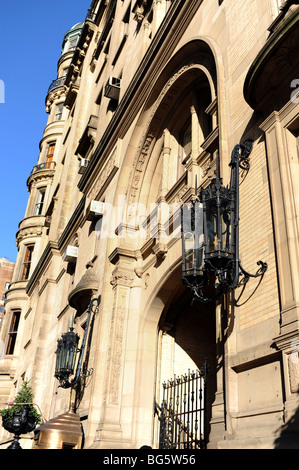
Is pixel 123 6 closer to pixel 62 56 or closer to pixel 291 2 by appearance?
pixel 291 2

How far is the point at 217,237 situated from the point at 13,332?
2612cm

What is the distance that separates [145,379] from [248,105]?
6991 millimetres

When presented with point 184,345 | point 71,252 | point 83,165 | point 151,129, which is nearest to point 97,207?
point 151,129

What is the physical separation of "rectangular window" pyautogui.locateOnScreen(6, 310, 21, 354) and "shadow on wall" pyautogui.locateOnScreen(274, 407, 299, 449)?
27.1m

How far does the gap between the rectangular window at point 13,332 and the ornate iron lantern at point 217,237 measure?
82.5 feet

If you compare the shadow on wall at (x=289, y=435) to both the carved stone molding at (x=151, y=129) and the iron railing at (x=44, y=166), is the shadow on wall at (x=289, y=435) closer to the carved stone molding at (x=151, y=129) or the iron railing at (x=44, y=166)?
the carved stone molding at (x=151, y=129)

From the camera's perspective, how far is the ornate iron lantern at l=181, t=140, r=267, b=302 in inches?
271

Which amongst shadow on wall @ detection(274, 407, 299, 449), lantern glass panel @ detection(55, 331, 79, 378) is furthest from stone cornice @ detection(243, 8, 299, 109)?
lantern glass panel @ detection(55, 331, 79, 378)

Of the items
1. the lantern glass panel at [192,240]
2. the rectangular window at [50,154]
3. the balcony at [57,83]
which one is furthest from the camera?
the balcony at [57,83]

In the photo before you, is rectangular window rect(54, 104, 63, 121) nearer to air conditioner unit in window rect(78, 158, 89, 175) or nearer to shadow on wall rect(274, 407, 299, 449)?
air conditioner unit in window rect(78, 158, 89, 175)

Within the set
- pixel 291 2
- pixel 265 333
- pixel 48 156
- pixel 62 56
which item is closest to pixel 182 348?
pixel 265 333

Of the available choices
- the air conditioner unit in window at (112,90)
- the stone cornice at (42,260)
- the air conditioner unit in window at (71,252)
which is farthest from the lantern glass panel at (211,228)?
the stone cornice at (42,260)

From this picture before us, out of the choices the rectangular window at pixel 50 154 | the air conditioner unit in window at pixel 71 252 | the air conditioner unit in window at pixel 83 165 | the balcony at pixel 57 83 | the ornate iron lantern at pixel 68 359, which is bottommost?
the ornate iron lantern at pixel 68 359

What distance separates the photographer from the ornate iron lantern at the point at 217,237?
6.89 m
